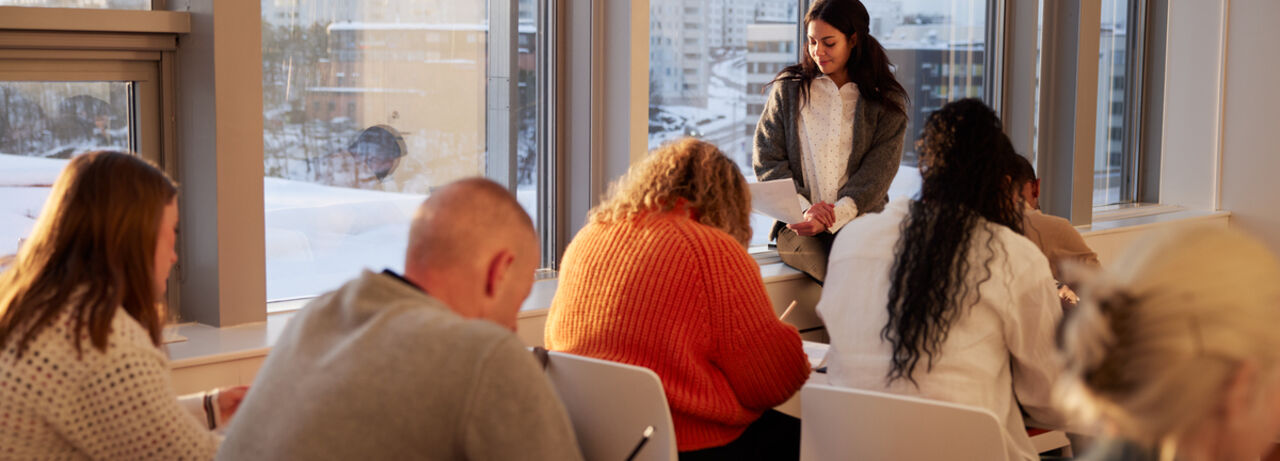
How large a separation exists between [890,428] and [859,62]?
1.99 metres

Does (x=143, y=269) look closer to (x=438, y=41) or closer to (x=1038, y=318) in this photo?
(x=1038, y=318)

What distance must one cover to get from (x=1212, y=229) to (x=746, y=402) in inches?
53.9

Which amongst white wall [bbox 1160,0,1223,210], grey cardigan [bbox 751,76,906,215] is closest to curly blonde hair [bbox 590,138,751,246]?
grey cardigan [bbox 751,76,906,215]

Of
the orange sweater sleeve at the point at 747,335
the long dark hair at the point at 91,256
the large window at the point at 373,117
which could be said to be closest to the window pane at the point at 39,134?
the large window at the point at 373,117

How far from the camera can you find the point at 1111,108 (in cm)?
655

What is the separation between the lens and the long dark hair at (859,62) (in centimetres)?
362

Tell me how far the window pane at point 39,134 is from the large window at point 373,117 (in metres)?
0.45

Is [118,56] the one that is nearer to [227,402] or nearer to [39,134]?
[39,134]

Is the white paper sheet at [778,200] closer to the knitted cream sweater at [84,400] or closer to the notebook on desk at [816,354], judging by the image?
the notebook on desk at [816,354]

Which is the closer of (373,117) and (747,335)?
(747,335)

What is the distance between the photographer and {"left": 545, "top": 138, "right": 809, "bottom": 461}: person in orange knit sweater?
7.33 ft

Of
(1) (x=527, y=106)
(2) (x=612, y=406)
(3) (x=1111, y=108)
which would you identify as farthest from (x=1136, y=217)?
(2) (x=612, y=406)

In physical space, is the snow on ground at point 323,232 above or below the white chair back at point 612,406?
above

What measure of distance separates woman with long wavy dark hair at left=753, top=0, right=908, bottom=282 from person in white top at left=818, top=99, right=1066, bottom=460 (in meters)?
1.42
